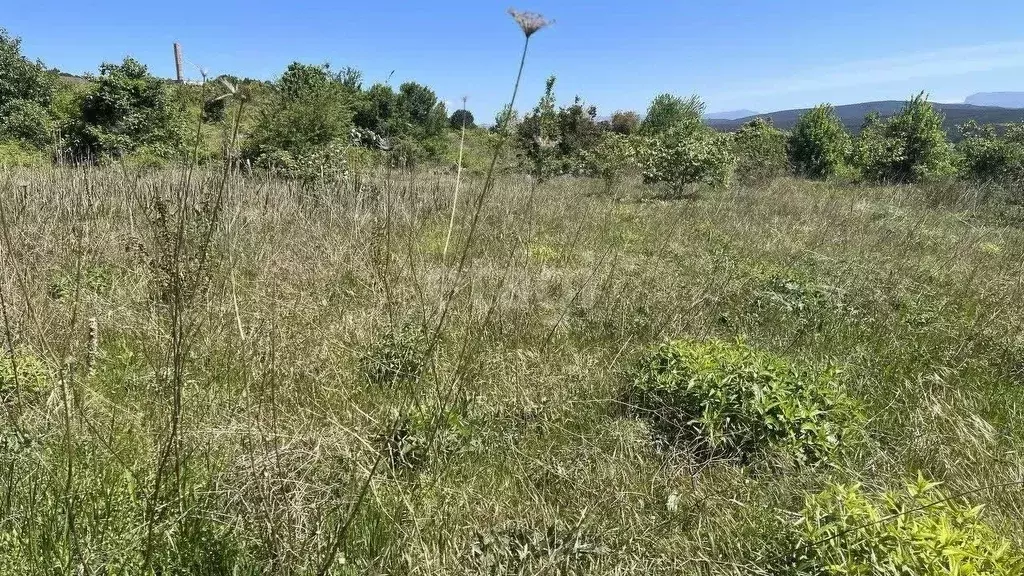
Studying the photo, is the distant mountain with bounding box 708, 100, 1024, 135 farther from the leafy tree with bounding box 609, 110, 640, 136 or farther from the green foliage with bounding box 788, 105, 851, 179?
the leafy tree with bounding box 609, 110, 640, 136

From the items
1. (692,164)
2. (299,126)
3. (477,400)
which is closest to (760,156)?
(692,164)

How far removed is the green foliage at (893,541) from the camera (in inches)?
51.9

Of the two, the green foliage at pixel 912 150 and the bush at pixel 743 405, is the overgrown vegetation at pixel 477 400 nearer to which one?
the bush at pixel 743 405

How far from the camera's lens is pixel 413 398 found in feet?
6.72

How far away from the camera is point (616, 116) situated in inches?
1243

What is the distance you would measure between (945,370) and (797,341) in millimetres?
788

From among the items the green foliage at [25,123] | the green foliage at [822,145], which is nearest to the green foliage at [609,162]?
the green foliage at [822,145]

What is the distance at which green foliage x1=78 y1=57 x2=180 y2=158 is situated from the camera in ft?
47.9

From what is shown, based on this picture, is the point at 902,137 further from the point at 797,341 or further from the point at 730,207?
the point at 797,341

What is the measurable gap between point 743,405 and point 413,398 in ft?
4.82

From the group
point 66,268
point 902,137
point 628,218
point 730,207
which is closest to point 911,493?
point 66,268

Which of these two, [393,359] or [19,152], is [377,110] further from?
[393,359]

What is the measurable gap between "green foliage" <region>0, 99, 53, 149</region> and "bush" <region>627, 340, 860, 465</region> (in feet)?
60.2

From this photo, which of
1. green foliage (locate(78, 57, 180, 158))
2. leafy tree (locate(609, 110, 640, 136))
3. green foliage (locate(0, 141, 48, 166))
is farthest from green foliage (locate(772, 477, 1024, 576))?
leafy tree (locate(609, 110, 640, 136))
